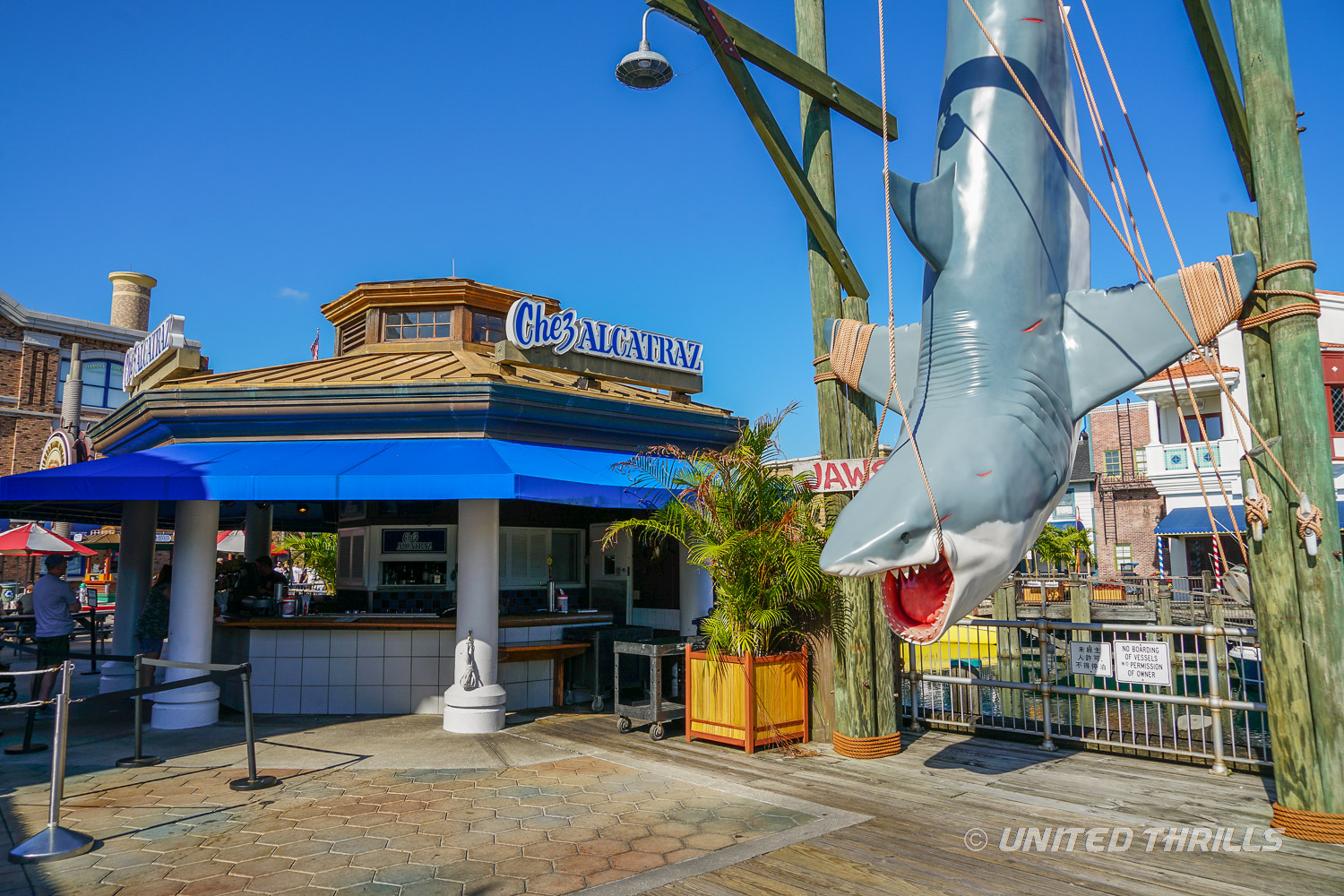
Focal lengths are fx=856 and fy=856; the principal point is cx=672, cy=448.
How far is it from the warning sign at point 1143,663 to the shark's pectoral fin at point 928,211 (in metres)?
4.78

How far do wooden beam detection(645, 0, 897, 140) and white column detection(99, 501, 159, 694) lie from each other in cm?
1079

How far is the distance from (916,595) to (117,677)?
1278 centimetres

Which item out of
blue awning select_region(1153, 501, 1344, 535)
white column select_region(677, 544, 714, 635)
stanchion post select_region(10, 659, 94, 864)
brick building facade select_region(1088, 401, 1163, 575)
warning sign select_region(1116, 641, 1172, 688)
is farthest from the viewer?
brick building facade select_region(1088, 401, 1163, 575)

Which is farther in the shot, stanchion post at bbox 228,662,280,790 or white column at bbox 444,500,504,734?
white column at bbox 444,500,504,734

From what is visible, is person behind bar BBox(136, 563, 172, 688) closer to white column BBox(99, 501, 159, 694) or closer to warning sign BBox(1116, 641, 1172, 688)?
white column BBox(99, 501, 159, 694)

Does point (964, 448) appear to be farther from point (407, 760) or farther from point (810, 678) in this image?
point (407, 760)

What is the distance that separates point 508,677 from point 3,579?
2879 cm

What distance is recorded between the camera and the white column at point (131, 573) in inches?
497

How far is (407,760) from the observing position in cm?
774

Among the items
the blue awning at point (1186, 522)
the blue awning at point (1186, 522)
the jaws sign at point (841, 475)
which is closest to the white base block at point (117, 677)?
the jaws sign at point (841, 475)

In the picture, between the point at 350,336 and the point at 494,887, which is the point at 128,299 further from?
the point at 494,887

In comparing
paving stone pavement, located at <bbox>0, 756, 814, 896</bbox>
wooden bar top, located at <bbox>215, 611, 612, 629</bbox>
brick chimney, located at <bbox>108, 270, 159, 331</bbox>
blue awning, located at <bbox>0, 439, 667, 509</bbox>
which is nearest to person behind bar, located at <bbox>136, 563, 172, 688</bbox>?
wooden bar top, located at <bbox>215, 611, 612, 629</bbox>

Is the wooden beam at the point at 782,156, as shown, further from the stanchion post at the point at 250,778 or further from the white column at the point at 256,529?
the white column at the point at 256,529

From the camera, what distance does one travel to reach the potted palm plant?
26.1ft
